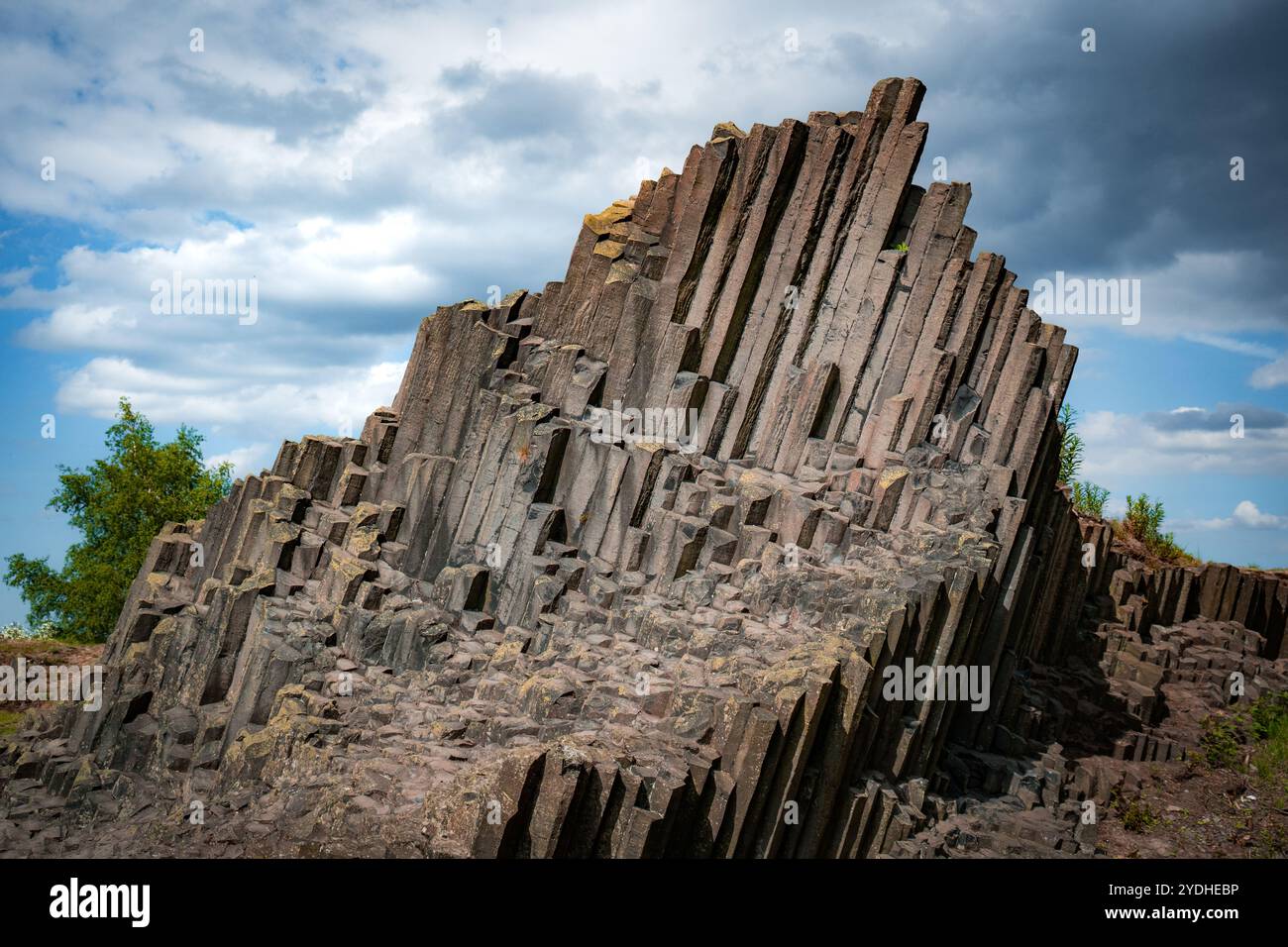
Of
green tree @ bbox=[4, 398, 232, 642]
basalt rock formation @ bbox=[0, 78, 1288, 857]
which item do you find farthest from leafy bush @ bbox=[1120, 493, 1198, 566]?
green tree @ bbox=[4, 398, 232, 642]

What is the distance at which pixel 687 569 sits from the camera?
19.0 meters

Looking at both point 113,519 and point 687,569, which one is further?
point 113,519

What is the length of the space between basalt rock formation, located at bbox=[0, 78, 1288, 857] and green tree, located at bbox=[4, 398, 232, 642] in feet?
53.8

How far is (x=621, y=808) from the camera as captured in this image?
39.3ft

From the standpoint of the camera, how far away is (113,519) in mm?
41156

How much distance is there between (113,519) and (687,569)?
99.4 ft

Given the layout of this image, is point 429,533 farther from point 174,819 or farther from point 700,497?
point 174,819

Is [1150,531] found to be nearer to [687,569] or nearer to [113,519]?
[687,569]

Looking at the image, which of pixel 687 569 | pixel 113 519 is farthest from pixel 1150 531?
pixel 113 519

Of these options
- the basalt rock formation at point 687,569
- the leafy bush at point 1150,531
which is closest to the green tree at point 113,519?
the basalt rock formation at point 687,569

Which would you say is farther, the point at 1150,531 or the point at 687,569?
the point at 1150,531

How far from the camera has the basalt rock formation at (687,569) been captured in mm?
14859

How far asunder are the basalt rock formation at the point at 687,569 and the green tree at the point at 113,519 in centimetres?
1640

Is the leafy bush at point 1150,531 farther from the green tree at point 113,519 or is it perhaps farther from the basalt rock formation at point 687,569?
the green tree at point 113,519
